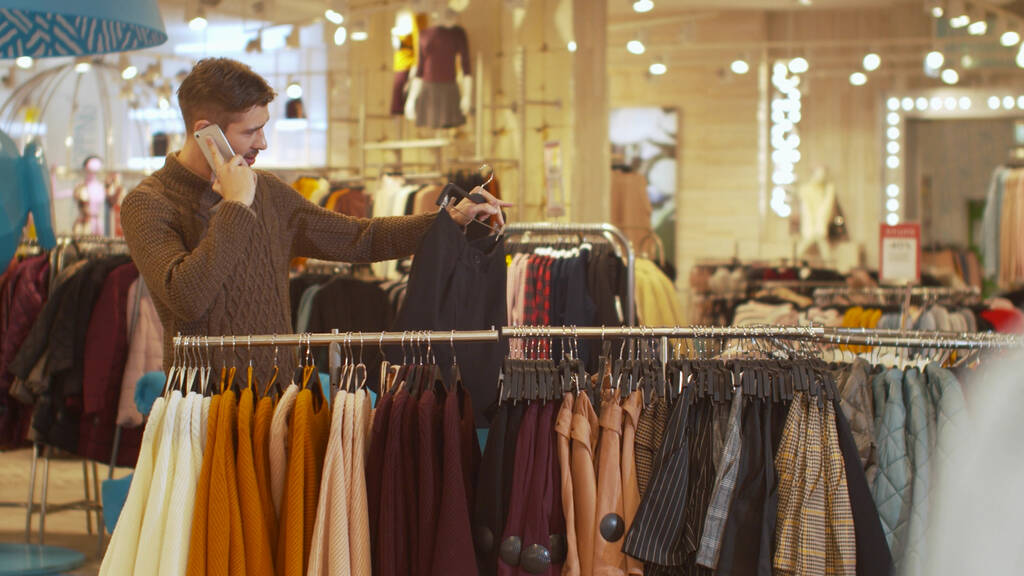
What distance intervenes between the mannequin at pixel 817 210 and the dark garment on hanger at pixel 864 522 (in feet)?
32.2

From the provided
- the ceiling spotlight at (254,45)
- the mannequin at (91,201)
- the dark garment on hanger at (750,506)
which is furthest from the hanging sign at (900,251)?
the mannequin at (91,201)

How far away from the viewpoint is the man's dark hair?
7.95ft

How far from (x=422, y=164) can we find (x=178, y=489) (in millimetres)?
6757

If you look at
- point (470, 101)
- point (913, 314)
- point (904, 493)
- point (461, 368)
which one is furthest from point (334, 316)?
point (470, 101)

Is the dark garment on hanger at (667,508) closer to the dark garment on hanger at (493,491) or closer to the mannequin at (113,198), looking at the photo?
the dark garment on hanger at (493,491)

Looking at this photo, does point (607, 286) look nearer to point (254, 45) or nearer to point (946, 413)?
point (946, 413)

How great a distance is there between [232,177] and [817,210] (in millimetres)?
10118

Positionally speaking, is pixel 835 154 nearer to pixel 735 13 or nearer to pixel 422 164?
pixel 735 13

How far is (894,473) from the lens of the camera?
2.18m

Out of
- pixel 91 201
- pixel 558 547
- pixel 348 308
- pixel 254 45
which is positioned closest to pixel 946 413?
pixel 558 547

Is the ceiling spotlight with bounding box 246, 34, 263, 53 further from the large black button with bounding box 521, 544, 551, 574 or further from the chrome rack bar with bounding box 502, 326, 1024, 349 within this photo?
the large black button with bounding box 521, 544, 551, 574

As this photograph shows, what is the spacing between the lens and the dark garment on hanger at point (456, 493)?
1.96 meters

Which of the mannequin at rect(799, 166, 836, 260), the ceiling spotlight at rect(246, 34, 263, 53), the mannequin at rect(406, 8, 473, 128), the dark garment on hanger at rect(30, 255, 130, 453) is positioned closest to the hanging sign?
the dark garment on hanger at rect(30, 255, 130, 453)

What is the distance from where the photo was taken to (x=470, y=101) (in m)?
8.37
